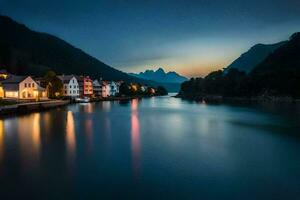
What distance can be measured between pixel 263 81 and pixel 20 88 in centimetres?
9387

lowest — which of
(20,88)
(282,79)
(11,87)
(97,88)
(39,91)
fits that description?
(39,91)

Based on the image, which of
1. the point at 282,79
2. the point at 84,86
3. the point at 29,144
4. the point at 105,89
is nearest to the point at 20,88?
the point at 84,86

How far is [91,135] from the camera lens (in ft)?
95.5

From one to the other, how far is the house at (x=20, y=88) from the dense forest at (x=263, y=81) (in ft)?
286

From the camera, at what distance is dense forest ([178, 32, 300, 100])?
112044mm

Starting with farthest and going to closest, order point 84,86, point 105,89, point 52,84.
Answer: point 105,89 < point 84,86 < point 52,84

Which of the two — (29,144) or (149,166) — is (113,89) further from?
(149,166)

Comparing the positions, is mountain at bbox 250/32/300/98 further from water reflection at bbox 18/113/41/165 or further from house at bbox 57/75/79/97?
water reflection at bbox 18/113/41/165

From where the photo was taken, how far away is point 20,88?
72.3 meters

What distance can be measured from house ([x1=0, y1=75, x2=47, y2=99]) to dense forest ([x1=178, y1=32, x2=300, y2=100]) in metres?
87.2

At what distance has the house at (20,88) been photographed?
72.3m

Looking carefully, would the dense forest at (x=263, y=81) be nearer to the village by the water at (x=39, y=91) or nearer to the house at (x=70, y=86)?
the village by the water at (x=39, y=91)

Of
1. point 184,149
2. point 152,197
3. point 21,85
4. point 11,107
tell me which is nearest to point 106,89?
point 21,85

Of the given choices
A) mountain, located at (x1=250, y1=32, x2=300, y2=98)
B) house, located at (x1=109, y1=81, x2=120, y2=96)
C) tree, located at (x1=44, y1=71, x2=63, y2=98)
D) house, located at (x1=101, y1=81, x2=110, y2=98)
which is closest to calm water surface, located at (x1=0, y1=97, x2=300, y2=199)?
tree, located at (x1=44, y1=71, x2=63, y2=98)
